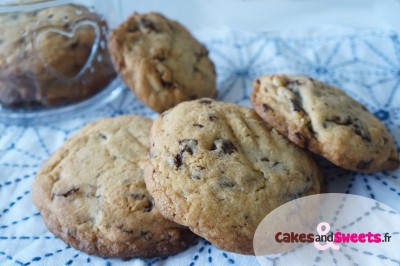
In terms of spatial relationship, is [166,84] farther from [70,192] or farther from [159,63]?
[70,192]

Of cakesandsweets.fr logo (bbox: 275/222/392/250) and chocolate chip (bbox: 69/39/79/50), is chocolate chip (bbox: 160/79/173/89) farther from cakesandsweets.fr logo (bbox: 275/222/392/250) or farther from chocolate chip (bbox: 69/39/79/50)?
cakesandsweets.fr logo (bbox: 275/222/392/250)

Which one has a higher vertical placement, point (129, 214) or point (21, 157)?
point (129, 214)

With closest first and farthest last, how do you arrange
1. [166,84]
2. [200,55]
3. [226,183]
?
[226,183]
[166,84]
[200,55]

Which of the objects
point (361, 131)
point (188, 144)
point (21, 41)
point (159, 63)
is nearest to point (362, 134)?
point (361, 131)

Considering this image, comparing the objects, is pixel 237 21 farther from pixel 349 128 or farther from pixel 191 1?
pixel 349 128

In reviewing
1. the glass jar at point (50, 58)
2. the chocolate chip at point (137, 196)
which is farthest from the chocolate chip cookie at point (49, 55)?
the chocolate chip at point (137, 196)

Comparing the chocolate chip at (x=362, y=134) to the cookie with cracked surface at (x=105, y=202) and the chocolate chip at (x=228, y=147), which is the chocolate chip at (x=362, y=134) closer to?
the chocolate chip at (x=228, y=147)

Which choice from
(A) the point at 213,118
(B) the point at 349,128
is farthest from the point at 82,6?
(B) the point at 349,128
